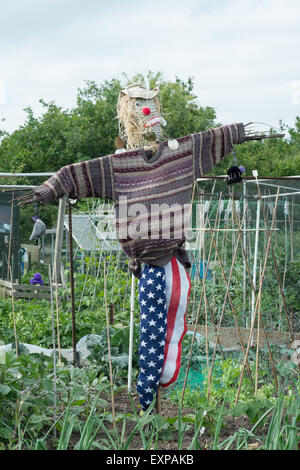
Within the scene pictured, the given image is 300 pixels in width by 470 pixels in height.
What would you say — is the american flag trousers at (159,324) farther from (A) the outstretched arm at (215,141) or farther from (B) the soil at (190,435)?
(A) the outstretched arm at (215,141)

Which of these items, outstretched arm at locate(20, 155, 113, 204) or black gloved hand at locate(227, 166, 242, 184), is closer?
outstretched arm at locate(20, 155, 113, 204)

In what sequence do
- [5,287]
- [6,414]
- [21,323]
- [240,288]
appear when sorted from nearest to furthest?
[6,414], [21,323], [240,288], [5,287]

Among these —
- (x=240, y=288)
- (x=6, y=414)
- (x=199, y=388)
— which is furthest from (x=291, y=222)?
(x=6, y=414)

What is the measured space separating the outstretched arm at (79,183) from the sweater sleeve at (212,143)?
433mm

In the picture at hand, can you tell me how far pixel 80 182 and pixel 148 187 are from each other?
0.32 m

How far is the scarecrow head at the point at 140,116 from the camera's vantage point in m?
2.95

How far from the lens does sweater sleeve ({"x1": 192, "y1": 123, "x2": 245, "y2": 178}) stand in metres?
2.90

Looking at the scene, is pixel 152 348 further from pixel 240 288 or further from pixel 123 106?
pixel 240 288

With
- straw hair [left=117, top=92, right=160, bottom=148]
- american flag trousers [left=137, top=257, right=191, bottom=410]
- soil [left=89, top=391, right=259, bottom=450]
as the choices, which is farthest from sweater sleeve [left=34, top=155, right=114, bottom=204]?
soil [left=89, top=391, right=259, bottom=450]

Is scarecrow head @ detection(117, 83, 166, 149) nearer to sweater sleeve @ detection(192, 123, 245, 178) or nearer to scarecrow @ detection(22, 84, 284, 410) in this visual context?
scarecrow @ detection(22, 84, 284, 410)

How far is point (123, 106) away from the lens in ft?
10.00

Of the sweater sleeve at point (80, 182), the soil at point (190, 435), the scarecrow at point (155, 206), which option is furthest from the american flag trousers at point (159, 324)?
the sweater sleeve at point (80, 182)

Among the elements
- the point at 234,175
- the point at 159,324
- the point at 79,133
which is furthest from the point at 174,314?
the point at 79,133
